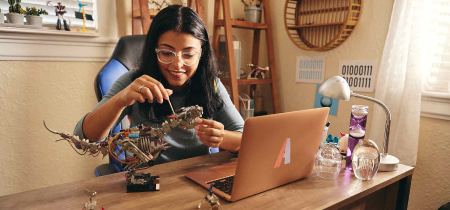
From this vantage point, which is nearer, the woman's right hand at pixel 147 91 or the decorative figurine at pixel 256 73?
the woman's right hand at pixel 147 91

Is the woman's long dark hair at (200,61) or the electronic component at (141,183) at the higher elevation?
the woman's long dark hair at (200,61)

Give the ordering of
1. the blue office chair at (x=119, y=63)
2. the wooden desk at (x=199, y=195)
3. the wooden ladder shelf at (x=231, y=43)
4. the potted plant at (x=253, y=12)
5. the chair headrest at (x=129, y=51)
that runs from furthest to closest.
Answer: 1. the potted plant at (x=253, y=12)
2. the wooden ladder shelf at (x=231, y=43)
3. the chair headrest at (x=129, y=51)
4. the blue office chair at (x=119, y=63)
5. the wooden desk at (x=199, y=195)

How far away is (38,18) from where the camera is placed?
1533mm

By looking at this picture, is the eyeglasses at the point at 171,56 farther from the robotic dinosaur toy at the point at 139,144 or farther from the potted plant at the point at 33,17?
the potted plant at the point at 33,17

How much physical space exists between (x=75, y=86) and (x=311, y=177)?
1.49 metres

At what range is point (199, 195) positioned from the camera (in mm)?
728

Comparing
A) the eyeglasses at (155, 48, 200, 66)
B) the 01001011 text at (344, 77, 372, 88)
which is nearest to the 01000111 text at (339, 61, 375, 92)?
the 01001011 text at (344, 77, 372, 88)

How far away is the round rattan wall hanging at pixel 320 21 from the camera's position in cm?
184

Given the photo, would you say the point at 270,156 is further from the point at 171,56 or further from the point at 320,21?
the point at 320,21

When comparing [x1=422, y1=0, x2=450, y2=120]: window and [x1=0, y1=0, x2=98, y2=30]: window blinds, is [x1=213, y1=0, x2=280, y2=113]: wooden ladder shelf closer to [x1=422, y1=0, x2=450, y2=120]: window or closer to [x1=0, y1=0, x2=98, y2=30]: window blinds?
[x1=0, y1=0, x2=98, y2=30]: window blinds

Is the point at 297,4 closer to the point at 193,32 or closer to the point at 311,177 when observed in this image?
the point at 193,32

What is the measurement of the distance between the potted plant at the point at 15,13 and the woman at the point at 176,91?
0.79m

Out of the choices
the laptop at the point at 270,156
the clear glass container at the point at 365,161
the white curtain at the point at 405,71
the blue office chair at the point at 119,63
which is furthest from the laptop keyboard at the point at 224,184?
the white curtain at the point at 405,71

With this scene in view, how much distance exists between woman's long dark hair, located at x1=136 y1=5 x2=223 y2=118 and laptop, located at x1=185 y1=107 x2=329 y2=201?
36 centimetres
